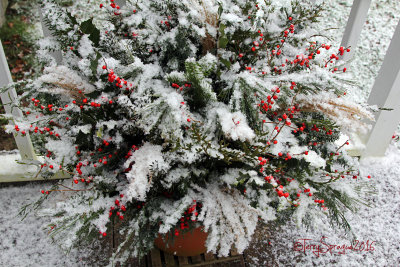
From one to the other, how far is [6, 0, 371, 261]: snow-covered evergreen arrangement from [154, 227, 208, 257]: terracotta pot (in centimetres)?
15

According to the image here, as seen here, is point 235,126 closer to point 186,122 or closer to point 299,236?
point 186,122

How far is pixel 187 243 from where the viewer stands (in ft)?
4.56

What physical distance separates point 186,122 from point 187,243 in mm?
573

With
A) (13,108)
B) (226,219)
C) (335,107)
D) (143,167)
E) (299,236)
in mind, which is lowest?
(299,236)

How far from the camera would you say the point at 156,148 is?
110 centimetres

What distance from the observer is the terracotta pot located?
1.33m

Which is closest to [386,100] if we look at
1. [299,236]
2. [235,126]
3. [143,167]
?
[299,236]

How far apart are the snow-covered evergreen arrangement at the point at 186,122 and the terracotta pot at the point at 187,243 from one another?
15 cm

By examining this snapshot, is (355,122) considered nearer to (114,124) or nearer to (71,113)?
(114,124)

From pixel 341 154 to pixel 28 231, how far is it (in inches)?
59.0

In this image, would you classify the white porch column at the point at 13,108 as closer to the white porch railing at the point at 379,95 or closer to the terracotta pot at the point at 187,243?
the white porch railing at the point at 379,95

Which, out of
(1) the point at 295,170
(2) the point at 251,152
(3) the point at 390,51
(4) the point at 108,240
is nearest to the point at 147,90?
(2) the point at 251,152

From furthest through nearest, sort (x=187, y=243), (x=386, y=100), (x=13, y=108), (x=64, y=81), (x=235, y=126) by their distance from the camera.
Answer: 1. (x=386, y=100)
2. (x=13, y=108)
3. (x=187, y=243)
4. (x=64, y=81)
5. (x=235, y=126)

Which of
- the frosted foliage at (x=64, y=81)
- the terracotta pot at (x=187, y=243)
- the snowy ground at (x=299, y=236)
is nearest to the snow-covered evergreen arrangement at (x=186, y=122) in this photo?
the frosted foliage at (x=64, y=81)
